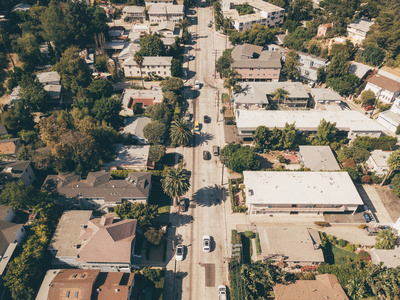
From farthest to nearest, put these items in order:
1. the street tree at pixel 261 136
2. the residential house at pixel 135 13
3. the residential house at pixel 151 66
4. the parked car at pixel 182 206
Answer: the residential house at pixel 135 13 → the residential house at pixel 151 66 → the street tree at pixel 261 136 → the parked car at pixel 182 206

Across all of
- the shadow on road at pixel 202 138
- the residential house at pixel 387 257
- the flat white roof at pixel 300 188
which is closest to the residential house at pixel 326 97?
the flat white roof at pixel 300 188

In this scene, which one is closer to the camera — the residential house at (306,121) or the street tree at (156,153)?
the street tree at (156,153)

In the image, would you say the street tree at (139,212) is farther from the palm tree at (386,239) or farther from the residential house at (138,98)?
the palm tree at (386,239)

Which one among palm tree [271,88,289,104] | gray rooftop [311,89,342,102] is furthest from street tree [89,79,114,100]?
gray rooftop [311,89,342,102]

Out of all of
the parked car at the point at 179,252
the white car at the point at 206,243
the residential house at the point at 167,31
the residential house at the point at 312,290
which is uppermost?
the residential house at the point at 167,31

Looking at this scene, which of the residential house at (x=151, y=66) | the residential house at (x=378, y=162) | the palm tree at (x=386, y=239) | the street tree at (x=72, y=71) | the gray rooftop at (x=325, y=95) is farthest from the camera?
the residential house at (x=151, y=66)

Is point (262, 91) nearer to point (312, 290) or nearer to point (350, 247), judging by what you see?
point (350, 247)

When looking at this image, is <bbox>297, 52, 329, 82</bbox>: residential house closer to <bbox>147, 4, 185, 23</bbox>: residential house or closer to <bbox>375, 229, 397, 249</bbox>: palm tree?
<bbox>375, 229, 397, 249</bbox>: palm tree

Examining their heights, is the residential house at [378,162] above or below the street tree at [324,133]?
below
